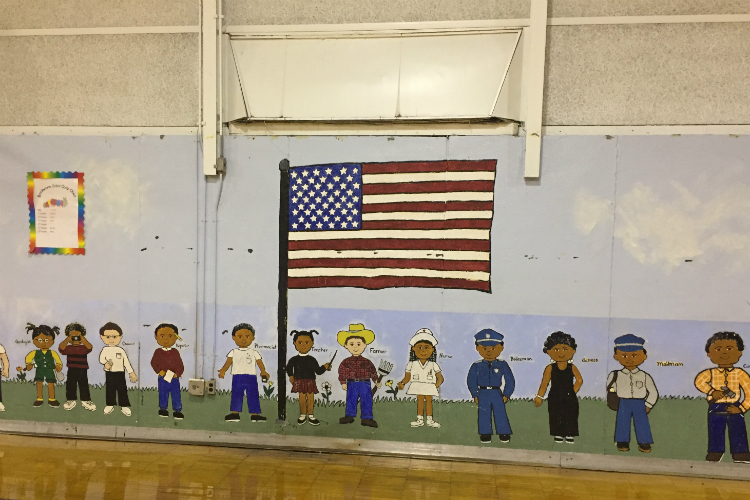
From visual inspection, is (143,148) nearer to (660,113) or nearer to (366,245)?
(366,245)

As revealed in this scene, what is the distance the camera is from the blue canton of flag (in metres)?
3.59

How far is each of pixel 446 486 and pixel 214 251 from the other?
2.22 metres

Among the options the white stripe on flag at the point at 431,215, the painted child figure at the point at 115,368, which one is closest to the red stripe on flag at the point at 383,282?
the white stripe on flag at the point at 431,215

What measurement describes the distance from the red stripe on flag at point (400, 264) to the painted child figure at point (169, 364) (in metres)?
1.04

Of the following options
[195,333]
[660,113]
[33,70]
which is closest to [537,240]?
[660,113]

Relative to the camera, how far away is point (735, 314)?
3.36 metres

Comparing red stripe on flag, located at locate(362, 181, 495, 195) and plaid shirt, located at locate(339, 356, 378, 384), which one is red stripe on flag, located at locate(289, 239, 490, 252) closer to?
red stripe on flag, located at locate(362, 181, 495, 195)

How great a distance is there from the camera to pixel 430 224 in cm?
354

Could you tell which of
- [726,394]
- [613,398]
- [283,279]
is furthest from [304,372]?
[726,394]

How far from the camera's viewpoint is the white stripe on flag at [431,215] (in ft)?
11.5

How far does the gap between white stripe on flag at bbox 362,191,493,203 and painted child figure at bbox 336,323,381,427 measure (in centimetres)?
89

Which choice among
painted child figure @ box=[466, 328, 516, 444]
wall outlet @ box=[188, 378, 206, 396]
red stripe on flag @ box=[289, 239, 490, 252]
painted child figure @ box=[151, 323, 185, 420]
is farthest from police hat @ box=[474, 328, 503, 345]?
painted child figure @ box=[151, 323, 185, 420]

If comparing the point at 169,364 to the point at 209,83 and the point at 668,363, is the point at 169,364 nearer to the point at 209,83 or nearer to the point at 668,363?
the point at 209,83

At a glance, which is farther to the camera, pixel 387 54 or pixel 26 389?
pixel 26 389
